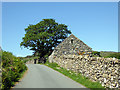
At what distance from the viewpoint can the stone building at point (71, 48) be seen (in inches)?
1363

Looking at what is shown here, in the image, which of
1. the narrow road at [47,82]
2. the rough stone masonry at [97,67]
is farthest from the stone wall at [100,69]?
the narrow road at [47,82]

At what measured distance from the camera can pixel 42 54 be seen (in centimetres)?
4672

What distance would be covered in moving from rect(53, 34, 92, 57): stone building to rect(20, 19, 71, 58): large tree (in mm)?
9818

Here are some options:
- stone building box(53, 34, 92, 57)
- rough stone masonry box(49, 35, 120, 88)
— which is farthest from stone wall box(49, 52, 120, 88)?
stone building box(53, 34, 92, 57)

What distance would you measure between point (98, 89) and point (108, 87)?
1225 mm

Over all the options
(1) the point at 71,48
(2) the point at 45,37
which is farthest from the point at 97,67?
(2) the point at 45,37

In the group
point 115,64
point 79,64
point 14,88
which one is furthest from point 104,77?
point 14,88

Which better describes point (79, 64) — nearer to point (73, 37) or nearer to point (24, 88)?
point (24, 88)

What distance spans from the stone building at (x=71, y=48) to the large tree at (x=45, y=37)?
9818 millimetres

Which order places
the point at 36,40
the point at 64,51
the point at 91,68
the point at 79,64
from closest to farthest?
the point at 91,68, the point at 79,64, the point at 64,51, the point at 36,40

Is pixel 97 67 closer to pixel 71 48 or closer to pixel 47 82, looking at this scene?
pixel 47 82

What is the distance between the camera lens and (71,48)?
34750mm

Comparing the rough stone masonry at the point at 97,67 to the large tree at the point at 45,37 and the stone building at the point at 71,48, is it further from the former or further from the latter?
the large tree at the point at 45,37

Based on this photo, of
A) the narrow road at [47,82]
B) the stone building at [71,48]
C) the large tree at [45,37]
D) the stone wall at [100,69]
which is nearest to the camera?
the stone wall at [100,69]
